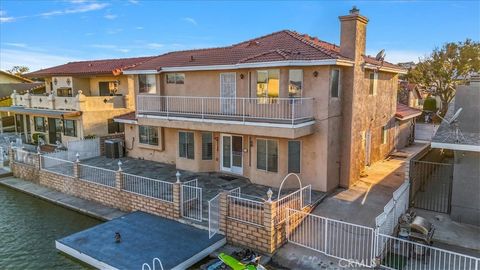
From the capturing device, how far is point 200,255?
11086 millimetres

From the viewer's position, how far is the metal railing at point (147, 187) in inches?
587

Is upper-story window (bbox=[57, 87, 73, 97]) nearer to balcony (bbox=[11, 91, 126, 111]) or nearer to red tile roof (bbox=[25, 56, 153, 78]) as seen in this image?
red tile roof (bbox=[25, 56, 153, 78])

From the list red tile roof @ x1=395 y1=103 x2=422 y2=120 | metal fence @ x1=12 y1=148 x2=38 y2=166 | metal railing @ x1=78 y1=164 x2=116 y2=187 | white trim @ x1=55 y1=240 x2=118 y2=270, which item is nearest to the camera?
white trim @ x1=55 y1=240 x2=118 y2=270

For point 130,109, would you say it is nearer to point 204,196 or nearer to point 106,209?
point 106,209

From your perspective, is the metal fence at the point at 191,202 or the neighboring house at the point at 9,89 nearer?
the metal fence at the point at 191,202

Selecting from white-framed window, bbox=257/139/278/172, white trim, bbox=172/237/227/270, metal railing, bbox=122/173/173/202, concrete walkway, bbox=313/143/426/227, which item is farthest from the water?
concrete walkway, bbox=313/143/426/227

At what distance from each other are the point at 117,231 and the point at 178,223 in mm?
2338

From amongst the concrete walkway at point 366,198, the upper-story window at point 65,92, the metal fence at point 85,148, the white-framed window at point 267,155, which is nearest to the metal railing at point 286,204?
the concrete walkway at point 366,198

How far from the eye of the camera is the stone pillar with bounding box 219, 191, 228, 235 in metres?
11.9

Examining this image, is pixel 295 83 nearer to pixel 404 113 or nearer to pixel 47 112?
pixel 404 113

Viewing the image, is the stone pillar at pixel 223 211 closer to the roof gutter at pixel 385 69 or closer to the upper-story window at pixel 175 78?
the upper-story window at pixel 175 78

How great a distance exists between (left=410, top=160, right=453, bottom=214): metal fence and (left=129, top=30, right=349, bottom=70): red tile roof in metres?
6.03

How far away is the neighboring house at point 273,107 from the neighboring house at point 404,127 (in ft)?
15.4

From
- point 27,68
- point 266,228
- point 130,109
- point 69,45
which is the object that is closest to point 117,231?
point 266,228
